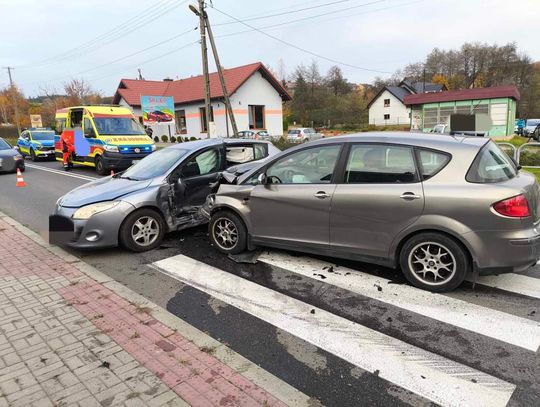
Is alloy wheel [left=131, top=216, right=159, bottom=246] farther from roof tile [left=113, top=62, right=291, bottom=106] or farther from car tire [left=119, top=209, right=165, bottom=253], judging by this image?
roof tile [left=113, top=62, right=291, bottom=106]

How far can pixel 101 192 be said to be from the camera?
592 cm

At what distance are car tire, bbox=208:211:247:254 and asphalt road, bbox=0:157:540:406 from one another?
18 centimetres

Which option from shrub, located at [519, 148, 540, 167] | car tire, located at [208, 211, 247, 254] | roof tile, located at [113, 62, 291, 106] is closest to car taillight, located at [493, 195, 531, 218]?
car tire, located at [208, 211, 247, 254]

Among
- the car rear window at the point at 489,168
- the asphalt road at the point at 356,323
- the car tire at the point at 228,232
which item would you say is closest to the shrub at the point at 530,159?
the asphalt road at the point at 356,323

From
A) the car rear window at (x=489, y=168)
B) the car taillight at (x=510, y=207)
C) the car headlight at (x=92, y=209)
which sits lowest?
the car headlight at (x=92, y=209)

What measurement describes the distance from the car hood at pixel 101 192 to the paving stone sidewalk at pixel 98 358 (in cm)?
146

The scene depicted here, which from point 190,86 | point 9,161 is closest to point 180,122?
point 190,86

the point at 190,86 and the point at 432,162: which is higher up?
the point at 190,86

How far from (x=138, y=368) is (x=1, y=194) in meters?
11.5

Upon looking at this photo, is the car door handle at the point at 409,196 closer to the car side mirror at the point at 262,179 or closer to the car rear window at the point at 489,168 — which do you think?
the car rear window at the point at 489,168

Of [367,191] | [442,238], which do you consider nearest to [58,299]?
[367,191]

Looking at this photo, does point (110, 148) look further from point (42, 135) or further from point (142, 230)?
point (42, 135)

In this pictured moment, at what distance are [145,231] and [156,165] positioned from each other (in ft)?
4.12

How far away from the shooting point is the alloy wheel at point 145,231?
5.90m
